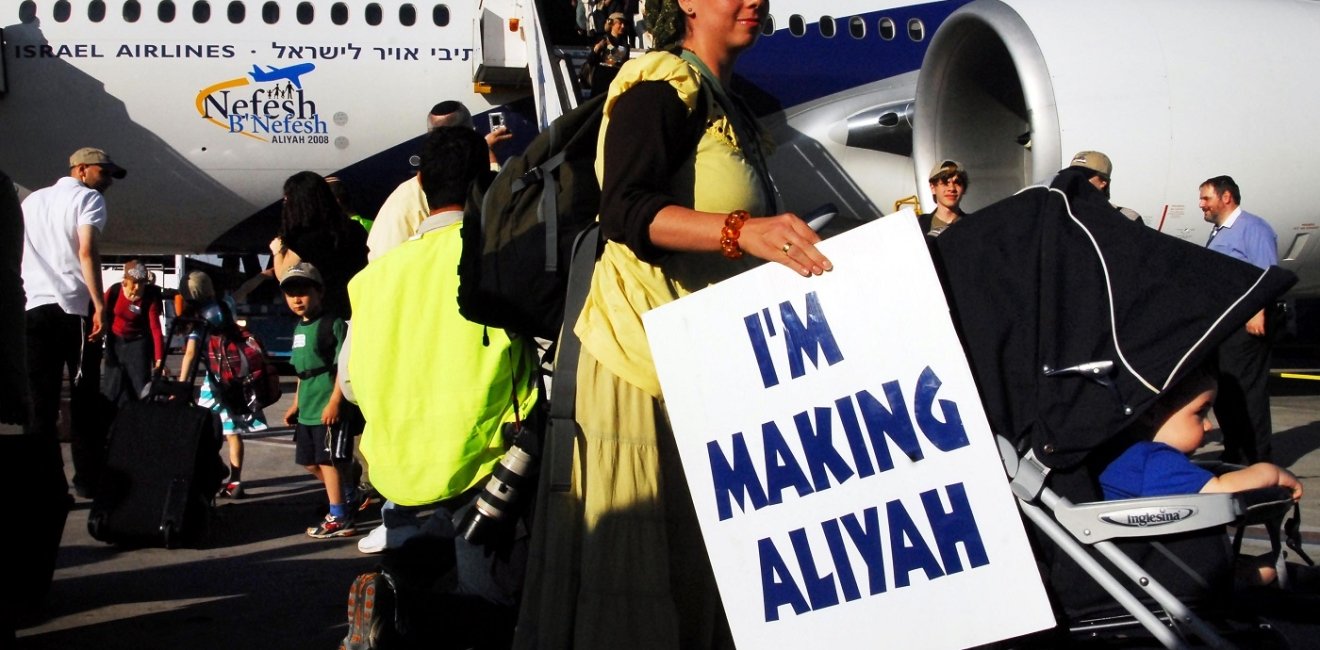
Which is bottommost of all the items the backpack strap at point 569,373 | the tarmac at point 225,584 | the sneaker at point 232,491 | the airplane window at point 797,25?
the tarmac at point 225,584

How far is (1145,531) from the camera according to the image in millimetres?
2016

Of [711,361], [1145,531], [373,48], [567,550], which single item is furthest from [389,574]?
[373,48]

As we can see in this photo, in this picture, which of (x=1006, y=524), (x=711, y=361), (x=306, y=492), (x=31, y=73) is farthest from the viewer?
(x=31, y=73)

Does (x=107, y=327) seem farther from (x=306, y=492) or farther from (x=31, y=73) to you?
(x=31, y=73)

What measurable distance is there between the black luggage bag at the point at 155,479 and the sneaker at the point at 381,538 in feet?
1.96

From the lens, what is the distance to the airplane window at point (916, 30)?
407 inches

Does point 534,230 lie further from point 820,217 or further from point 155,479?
point 155,479

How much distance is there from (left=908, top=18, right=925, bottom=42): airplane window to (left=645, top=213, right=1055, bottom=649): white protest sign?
892cm

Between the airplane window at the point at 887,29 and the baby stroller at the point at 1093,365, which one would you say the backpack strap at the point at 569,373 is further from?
the airplane window at the point at 887,29

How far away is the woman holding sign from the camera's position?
2004mm

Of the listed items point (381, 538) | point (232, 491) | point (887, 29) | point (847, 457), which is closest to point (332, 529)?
point (381, 538)

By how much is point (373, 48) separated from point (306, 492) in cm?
449

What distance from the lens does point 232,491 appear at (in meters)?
5.81

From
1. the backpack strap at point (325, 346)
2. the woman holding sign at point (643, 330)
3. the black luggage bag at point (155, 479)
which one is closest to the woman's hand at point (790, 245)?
the woman holding sign at point (643, 330)
